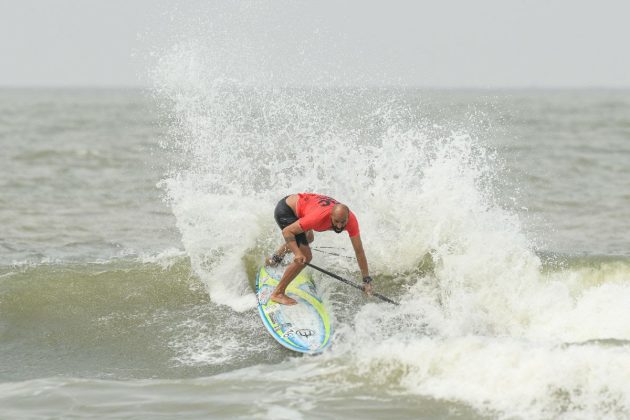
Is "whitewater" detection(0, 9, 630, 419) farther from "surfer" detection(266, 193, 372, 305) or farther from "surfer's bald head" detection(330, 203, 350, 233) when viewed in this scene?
"surfer's bald head" detection(330, 203, 350, 233)

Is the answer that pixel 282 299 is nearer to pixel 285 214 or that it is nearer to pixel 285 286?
pixel 285 286

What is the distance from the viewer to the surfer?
859cm

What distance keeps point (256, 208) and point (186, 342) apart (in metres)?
2.72

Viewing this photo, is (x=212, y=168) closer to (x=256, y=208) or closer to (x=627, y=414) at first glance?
(x=256, y=208)

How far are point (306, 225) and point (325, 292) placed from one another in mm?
1484

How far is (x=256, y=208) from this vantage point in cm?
1099

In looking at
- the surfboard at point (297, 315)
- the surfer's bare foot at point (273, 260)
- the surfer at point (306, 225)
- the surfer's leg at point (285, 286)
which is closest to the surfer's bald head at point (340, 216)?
the surfer at point (306, 225)

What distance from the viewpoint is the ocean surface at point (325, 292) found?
6906 mm

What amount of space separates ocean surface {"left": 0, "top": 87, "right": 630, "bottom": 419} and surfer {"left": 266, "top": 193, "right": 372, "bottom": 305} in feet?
1.88

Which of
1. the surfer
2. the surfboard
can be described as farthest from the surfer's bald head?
the surfboard

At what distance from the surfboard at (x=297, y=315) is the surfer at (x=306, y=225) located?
0.15 metres

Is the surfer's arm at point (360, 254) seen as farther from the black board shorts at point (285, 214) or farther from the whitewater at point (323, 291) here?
the black board shorts at point (285, 214)

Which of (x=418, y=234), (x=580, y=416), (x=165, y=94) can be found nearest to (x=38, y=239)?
(x=165, y=94)

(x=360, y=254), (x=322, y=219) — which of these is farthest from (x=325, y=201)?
(x=360, y=254)
